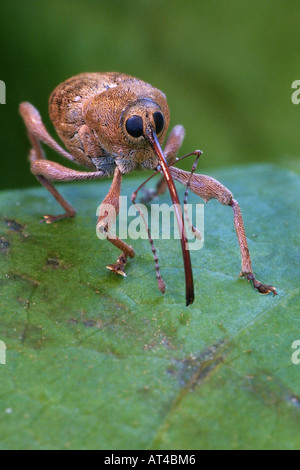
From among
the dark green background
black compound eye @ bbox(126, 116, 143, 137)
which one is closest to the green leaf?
black compound eye @ bbox(126, 116, 143, 137)

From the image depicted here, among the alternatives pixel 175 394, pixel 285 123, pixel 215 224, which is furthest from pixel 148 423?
pixel 285 123

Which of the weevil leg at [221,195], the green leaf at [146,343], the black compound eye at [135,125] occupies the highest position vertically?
the black compound eye at [135,125]

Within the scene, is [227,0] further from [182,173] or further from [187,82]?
[182,173]

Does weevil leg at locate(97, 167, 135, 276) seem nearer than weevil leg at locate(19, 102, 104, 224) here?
Yes

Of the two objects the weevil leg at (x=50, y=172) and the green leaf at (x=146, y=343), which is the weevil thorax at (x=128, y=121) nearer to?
the weevil leg at (x=50, y=172)

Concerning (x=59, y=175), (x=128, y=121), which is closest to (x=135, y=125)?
(x=128, y=121)

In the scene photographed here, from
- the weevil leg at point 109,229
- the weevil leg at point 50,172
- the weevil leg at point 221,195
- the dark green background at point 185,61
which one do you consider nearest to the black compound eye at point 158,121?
the weevil leg at point 221,195

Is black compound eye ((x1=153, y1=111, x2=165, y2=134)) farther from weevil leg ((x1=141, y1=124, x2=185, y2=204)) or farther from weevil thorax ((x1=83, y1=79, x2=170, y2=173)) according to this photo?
weevil leg ((x1=141, y1=124, x2=185, y2=204))

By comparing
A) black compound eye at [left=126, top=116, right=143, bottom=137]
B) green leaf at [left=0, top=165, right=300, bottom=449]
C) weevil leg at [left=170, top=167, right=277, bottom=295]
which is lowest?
green leaf at [left=0, top=165, right=300, bottom=449]
